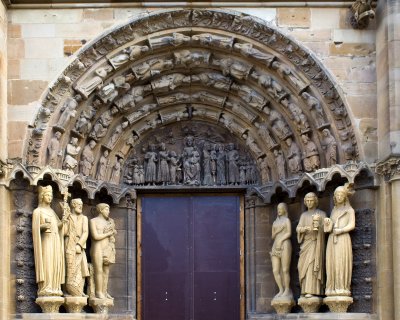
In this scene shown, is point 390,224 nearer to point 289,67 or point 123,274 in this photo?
point 289,67

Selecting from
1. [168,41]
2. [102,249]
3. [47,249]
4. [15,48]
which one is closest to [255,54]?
[168,41]

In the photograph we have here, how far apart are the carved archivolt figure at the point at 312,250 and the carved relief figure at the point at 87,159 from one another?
128 inches

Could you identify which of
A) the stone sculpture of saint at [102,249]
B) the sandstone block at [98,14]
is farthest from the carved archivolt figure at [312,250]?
the sandstone block at [98,14]

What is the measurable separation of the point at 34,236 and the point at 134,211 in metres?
2.16

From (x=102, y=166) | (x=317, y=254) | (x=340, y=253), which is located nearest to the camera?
(x=340, y=253)

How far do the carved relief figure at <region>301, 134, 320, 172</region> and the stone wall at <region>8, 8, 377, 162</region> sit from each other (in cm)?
77

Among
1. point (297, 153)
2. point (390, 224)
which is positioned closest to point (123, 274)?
point (297, 153)

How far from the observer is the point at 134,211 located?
658 inches

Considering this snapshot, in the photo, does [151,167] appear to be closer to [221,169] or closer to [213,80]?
[221,169]

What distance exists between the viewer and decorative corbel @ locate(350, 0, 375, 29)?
15289 millimetres

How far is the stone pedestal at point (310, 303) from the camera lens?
600 inches

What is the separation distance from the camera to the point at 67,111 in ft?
51.0

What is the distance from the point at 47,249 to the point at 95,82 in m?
2.56

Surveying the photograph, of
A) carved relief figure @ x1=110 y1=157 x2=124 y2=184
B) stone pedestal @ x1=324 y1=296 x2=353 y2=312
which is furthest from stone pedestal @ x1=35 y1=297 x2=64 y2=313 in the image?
stone pedestal @ x1=324 y1=296 x2=353 y2=312
